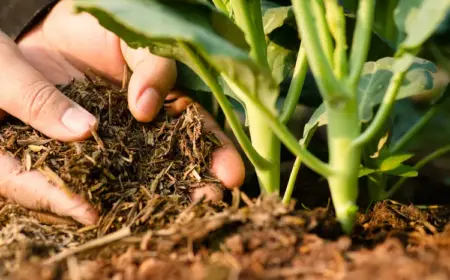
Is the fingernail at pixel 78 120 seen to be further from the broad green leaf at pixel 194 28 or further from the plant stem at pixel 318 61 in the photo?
the plant stem at pixel 318 61

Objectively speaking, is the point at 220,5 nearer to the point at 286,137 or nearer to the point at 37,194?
the point at 286,137

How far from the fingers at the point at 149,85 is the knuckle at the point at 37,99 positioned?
0.17m

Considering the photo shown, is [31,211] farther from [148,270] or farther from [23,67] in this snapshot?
[148,270]

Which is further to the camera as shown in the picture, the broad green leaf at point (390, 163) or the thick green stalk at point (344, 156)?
the broad green leaf at point (390, 163)

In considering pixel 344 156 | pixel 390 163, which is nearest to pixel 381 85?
pixel 390 163

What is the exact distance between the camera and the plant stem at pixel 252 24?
0.92 metres

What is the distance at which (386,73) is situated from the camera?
38.3 inches

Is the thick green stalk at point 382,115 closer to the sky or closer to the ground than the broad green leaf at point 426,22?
closer to the ground

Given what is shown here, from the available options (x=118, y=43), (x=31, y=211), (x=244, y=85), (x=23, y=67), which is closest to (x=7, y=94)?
(x=23, y=67)

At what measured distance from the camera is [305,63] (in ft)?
3.16

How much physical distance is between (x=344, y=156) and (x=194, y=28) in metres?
0.31

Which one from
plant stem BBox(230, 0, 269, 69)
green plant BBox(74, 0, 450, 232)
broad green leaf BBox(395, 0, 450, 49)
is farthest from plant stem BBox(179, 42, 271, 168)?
broad green leaf BBox(395, 0, 450, 49)

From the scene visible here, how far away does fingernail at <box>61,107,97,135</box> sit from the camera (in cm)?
102

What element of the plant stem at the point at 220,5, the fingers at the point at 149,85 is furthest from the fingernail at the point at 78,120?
the plant stem at the point at 220,5
